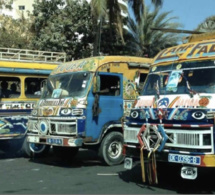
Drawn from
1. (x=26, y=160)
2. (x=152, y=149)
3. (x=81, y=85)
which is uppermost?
(x=81, y=85)

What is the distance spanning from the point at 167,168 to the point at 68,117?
2.53 meters

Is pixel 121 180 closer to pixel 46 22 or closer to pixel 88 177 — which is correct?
pixel 88 177

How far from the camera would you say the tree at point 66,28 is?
1969 centimetres

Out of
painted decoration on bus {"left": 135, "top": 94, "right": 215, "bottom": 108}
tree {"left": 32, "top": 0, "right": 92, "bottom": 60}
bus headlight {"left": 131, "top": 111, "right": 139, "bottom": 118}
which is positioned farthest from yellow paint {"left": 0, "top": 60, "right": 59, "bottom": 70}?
tree {"left": 32, "top": 0, "right": 92, "bottom": 60}

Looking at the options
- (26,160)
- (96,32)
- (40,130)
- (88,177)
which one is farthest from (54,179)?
(96,32)

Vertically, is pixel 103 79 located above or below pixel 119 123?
above

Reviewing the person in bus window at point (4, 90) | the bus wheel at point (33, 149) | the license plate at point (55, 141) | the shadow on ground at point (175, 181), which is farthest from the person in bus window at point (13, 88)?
the shadow on ground at point (175, 181)

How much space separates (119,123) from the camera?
32.0 ft

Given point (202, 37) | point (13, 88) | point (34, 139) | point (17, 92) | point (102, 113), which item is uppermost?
point (202, 37)

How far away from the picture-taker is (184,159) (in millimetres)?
6180

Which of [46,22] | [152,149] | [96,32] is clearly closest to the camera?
[152,149]

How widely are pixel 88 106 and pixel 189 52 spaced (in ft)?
9.34

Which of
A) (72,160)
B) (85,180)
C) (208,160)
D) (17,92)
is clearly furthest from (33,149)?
(208,160)

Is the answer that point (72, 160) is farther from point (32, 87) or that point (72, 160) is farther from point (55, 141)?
point (32, 87)
